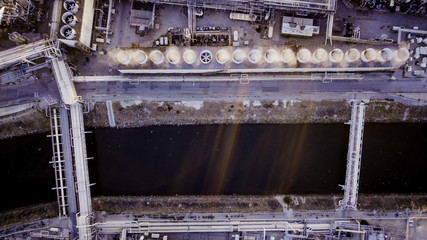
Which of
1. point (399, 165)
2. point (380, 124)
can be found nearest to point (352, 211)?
point (399, 165)

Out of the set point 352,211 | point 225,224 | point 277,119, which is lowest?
point 225,224

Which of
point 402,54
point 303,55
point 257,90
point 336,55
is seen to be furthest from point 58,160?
point 402,54

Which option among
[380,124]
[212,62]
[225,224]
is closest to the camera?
Result: [212,62]

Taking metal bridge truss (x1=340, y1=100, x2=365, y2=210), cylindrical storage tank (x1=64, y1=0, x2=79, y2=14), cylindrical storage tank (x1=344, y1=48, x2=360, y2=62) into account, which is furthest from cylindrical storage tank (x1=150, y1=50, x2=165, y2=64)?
metal bridge truss (x1=340, y1=100, x2=365, y2=210)

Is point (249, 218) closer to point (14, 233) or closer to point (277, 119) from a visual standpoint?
point (277, 119)

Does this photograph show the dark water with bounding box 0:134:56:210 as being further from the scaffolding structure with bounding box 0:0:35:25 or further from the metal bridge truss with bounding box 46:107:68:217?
the scaffolding structure with bounding box 0:0:35:25

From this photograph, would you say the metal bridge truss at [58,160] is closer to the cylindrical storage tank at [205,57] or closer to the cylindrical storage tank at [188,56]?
the cylindrical storage tank at [188,56]

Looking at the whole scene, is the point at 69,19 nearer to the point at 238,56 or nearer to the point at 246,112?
the point at 238,56
